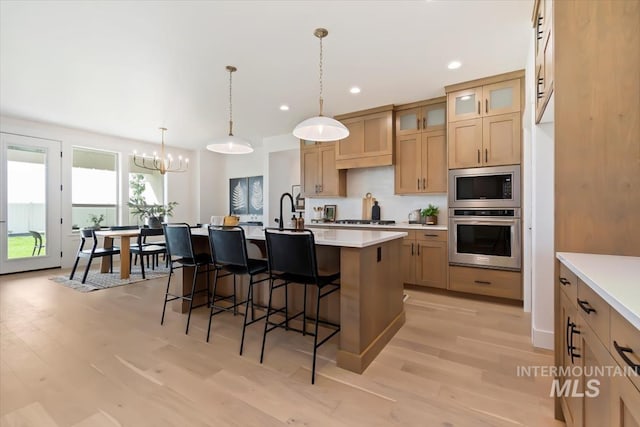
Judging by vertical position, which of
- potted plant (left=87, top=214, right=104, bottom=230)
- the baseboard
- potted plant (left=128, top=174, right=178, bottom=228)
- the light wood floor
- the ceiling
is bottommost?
the light wood floor

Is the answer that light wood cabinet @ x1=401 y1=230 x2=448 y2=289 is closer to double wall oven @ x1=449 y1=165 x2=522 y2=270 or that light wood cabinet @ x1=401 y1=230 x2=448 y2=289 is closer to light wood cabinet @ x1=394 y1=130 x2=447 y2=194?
double wall oven @ x1=449 y1=165 x2=522 y2=270

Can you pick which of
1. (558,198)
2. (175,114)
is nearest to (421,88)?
(558,198)

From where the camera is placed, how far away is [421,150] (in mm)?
4145

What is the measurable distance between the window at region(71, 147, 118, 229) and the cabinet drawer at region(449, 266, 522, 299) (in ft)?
21.9

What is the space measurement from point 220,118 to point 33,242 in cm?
403

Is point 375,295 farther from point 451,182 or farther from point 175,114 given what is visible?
point 175,114

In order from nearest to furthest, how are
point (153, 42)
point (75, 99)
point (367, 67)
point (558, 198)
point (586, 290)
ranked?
point (586, 290) < point (558, 198) < point (153, 42) < point (367, 67) < point (75, 99)

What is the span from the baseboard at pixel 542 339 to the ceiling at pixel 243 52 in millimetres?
2602

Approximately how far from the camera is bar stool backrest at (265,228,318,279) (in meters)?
1.95

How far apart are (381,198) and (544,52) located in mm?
3125

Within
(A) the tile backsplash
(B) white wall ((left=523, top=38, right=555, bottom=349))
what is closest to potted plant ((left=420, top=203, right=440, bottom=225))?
(A) the tile backsplash

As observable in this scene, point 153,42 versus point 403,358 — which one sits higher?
point 153,42

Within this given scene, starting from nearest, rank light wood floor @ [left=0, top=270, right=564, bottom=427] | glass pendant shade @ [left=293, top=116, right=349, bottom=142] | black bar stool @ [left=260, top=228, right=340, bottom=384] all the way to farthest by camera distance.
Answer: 1. light wood floor @ [left=0, top=270, right=564, bottom=427]
2. black bar stool @ [left=260, top=228, right=340, bottom=384]
3. glass pendant shade @ [left=293, top=116, right=349, bottom=142]

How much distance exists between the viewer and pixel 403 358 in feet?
7.22
